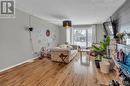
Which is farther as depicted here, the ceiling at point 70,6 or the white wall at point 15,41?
the white wall at point 15,41

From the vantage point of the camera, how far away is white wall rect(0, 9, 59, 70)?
3629mm

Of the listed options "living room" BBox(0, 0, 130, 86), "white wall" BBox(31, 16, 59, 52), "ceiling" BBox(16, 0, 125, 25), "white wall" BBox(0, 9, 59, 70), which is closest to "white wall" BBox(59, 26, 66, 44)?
"white wall" BBox(31, 16, 59, 52)

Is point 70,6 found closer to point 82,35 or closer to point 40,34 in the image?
point 40,34

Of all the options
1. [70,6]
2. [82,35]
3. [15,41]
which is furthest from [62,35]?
[70,6]

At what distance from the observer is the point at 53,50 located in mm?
5406

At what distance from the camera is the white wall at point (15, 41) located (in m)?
3.63

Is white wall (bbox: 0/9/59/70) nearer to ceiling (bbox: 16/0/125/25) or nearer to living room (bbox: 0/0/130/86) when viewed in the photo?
living room (bbox: 0/0/130/86)

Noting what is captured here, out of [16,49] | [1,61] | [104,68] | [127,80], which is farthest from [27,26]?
[127,80]

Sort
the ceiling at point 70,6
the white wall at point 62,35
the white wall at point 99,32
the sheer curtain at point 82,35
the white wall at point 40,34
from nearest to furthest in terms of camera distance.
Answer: the ceiling at point 70,6, the white wall at point 40,34, the white wall at point 99,32, the sheer curtain at point 82,35, the white wall at point 62,35

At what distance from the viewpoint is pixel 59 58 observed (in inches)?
206

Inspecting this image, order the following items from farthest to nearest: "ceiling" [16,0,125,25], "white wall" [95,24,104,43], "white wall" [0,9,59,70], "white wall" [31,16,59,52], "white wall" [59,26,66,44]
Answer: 1. "white wall" [59,26,66,44]
2. "white wall" [95,24,104,43]
3. "white wall" [31,16,59,52]
4. "white wall" [0,9,59,70]
5. "ceiling" [16,0,125,25]

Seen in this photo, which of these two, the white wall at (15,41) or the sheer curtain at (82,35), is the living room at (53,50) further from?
the sheer curtain at (82,35)

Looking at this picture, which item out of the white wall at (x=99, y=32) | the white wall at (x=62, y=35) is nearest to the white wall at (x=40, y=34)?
the white wall at (x=62, y=35)

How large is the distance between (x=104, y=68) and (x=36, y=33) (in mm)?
4022
